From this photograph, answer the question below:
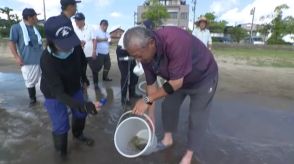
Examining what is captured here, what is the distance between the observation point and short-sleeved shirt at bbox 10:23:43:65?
18.1 feet

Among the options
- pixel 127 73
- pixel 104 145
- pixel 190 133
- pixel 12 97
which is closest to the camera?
pixel 190 133

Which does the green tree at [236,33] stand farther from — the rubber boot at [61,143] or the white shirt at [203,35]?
the rubber boot at [61,143]

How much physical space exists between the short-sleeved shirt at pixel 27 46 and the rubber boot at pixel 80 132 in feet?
6.85

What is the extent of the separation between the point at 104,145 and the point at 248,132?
6.95ft

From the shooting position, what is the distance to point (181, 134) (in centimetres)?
456

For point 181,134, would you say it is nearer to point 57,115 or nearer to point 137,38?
point 57,115

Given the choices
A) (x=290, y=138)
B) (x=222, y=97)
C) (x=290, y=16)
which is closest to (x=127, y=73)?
(x=222, y=97)

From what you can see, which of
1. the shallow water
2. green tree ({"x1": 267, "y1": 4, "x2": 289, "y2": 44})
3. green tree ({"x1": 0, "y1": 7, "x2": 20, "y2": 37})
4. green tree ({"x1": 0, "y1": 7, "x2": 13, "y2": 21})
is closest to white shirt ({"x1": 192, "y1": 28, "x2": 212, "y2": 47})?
the shallow water

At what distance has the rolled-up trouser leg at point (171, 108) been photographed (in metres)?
3.74

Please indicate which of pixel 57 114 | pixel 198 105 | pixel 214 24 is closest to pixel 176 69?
pixel 198 105

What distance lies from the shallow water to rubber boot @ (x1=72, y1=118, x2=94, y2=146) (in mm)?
85

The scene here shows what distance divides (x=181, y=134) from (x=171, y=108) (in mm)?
865

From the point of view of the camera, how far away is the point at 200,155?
12.7 ft

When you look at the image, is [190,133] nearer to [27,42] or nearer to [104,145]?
[104,145]
